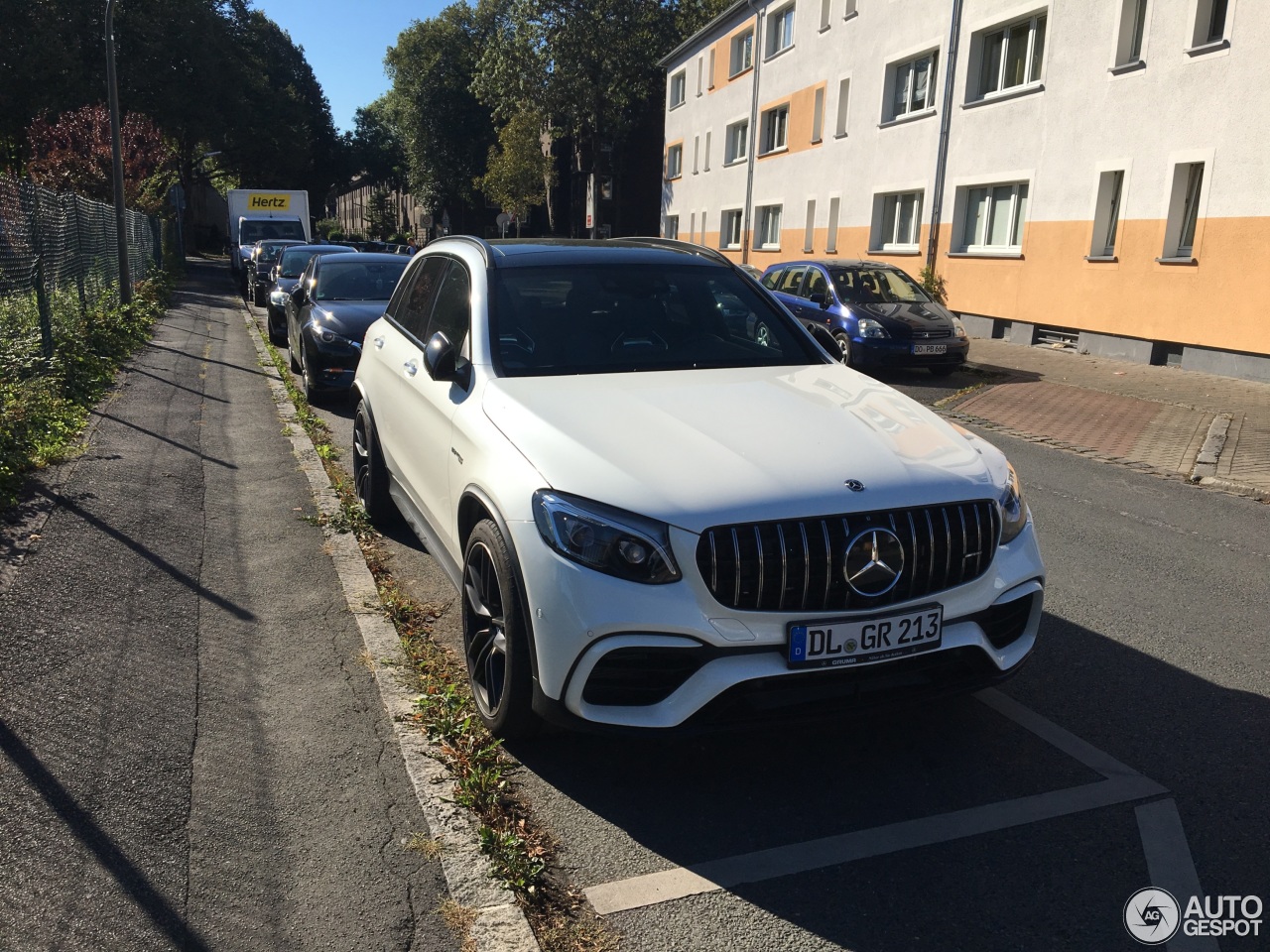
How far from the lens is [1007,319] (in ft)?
64.4

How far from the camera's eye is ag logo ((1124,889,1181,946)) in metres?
2.68

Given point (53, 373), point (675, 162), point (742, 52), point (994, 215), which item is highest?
point (742, 52)

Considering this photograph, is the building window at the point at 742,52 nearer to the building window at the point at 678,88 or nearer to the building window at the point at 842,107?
the building window at the point at 678,88

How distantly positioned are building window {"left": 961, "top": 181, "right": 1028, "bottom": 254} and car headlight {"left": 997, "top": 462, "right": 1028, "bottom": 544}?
55.6 ft

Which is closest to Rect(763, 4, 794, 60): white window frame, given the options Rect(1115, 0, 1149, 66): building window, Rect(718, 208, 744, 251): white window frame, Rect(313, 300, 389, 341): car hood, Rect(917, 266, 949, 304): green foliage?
Rect(718, 208, 744, 251): white window frame

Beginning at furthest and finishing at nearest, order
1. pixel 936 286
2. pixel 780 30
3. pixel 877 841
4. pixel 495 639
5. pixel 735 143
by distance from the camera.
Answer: pixel 735 143 → pixel 780 30 → pixel 936 286 → pixel 495 639 → pixel 877 841

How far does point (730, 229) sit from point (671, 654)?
3453 centimetres

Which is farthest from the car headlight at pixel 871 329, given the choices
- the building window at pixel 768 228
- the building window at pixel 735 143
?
the building window at pixel 735 143

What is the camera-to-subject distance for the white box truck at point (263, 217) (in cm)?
3375

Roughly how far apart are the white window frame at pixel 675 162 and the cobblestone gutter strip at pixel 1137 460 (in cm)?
3171

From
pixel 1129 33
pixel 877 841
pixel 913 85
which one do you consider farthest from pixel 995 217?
pixel 877 841

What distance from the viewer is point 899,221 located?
24016mm

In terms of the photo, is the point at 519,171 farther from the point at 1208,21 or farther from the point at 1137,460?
the point at 1137,460

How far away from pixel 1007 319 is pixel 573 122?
34.9 m
